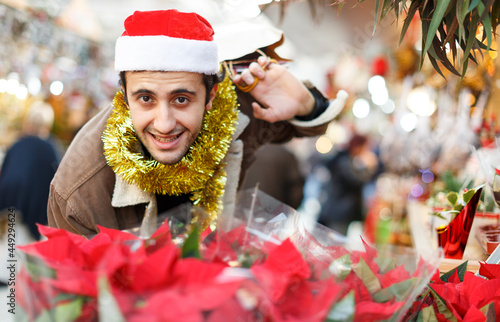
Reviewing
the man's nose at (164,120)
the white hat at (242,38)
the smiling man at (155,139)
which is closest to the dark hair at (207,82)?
the smiling man at (155,139)

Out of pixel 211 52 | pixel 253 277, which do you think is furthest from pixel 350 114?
pixel 253 277

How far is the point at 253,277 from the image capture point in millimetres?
608

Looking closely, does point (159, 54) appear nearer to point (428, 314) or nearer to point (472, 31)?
point (472, 31)

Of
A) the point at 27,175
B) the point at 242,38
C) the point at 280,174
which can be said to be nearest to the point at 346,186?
the point at 280,174

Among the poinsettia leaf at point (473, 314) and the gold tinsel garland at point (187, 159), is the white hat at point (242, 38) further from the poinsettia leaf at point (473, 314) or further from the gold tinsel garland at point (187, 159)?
the poinsettia leaf at point (473, 314)

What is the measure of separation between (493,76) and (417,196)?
113 centimetres

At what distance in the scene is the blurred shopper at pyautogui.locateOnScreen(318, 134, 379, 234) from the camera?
4.68 metres

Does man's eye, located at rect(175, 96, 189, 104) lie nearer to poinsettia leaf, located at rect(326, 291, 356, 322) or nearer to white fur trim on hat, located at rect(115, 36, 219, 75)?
white fur trim on hat, located at rect(115, 36, 219, 75)

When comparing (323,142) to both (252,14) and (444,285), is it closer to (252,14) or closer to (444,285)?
(252,14)

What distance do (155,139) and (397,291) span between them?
31.5 inches

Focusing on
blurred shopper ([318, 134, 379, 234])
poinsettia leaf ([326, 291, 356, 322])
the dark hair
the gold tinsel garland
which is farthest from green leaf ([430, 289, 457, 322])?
blurred shopper ([318, 134, 379, 234])

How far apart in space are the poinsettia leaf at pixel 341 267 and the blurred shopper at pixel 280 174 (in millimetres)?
2725

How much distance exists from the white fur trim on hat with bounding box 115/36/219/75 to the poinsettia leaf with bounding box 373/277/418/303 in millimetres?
793

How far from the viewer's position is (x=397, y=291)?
0.83 metres
